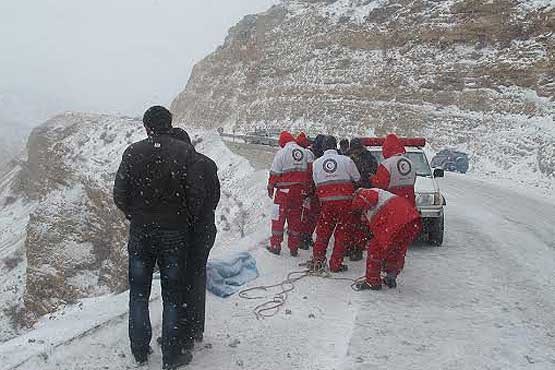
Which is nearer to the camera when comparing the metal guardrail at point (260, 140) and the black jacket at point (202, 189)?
the black jacket at point (202, 189)

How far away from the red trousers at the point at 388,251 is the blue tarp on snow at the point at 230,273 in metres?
1.50

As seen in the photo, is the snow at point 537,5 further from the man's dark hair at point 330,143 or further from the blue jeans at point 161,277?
the blue jeans at point 161,277

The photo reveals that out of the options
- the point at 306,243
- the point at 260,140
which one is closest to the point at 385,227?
the point at 306,243

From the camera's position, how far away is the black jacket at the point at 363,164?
313 inches

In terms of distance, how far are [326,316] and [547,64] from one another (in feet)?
92.9

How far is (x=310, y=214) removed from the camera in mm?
8305

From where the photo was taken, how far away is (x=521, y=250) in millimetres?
9125

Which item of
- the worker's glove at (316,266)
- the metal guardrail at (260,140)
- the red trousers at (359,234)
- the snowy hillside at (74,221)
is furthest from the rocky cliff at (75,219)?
the worker's glove at (316,266)

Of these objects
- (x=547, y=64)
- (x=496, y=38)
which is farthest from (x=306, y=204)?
(x=496, y=38)

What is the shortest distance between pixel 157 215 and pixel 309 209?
13.7 feet

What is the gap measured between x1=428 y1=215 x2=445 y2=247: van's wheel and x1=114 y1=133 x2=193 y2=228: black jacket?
5658mm

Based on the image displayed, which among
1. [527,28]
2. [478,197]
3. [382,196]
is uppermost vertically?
[527,28]

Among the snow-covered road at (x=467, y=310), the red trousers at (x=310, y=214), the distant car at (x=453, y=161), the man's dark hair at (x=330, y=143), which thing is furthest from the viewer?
the distant car at (x=453, y=161)

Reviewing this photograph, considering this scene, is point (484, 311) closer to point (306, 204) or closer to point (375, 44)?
point (306, 204)
